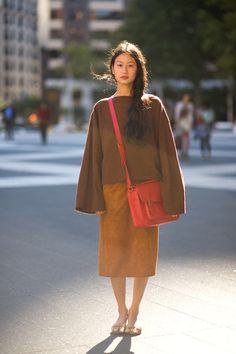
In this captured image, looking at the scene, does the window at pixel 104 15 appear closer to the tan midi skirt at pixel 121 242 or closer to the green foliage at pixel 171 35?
the green foliage at pixel 171 35

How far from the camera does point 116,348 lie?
5.15 meters

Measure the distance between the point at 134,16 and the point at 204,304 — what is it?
56.5 meters

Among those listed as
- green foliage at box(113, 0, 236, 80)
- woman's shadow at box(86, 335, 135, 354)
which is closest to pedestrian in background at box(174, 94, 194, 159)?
woman's shadow at box(86, 335, 135, 354)

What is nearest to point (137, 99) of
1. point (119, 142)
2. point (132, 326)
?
point (119, 142)

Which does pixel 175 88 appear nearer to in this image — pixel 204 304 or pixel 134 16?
pixel 134 16

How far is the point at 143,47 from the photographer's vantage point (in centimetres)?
6056

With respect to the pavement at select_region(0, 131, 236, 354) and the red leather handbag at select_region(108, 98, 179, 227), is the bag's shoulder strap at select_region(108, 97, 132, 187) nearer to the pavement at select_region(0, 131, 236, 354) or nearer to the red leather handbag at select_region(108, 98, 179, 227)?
the red leather handbag at select_region(108, 98, 179, 227)

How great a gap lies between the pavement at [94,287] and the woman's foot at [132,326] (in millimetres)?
54

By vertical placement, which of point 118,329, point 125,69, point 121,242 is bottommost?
point 118,329

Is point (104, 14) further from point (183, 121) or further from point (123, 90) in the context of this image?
point (123, 90)

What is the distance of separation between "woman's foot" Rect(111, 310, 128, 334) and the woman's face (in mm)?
1385

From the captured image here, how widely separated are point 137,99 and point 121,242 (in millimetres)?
840

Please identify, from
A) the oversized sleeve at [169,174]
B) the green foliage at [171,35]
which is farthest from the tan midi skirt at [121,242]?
the green foliage at [171,35]

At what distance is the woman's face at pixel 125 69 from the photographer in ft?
17.8
